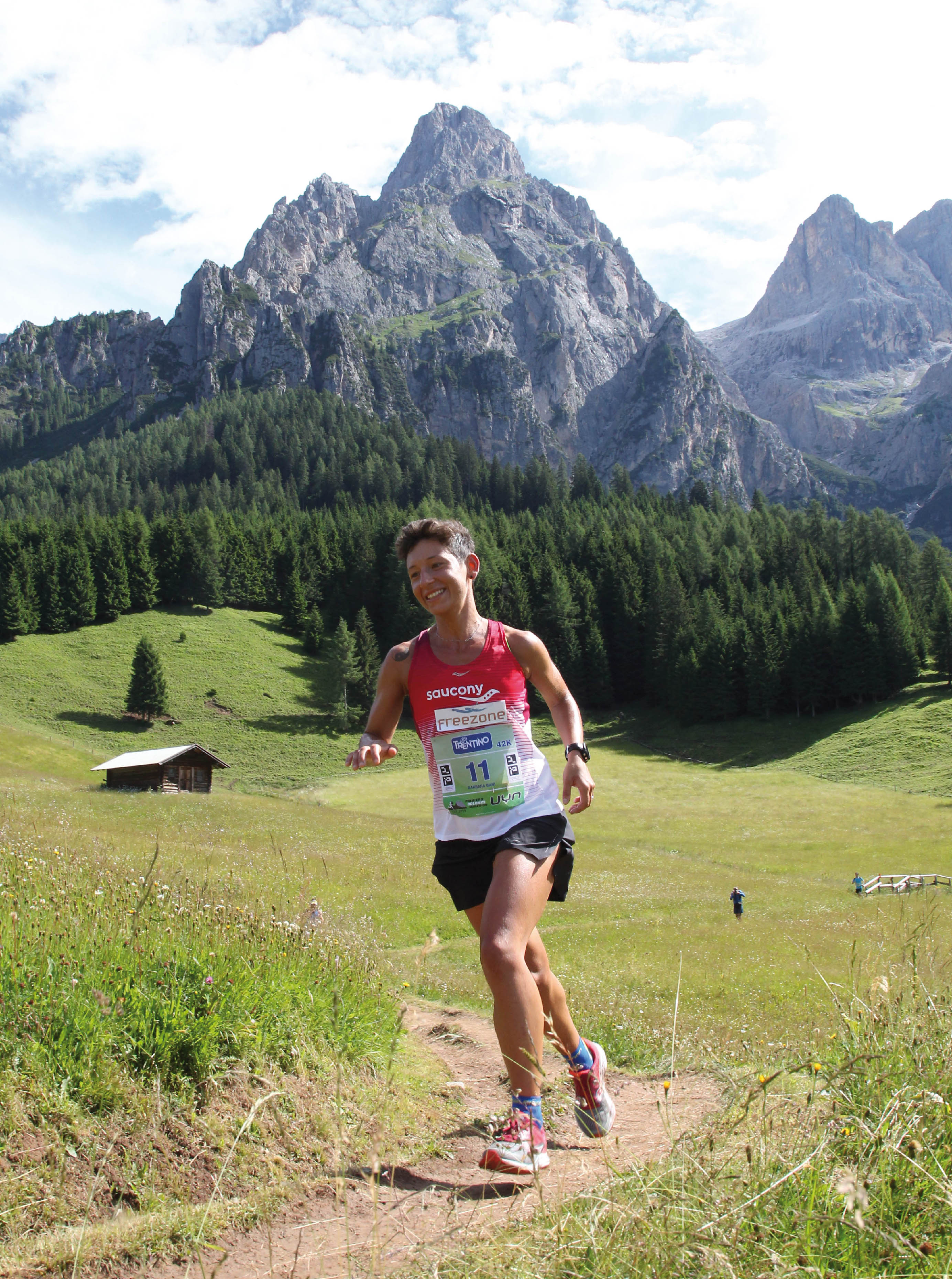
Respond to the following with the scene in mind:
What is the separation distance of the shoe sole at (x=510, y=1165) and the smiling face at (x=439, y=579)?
9.26 feet

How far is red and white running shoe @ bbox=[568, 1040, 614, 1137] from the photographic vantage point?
4.39 meters

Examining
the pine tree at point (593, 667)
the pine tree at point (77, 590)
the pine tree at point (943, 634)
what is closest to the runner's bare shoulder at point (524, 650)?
the pine tree at point (943, 634)

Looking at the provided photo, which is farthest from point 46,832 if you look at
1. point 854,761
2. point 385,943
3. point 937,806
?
point 854,761

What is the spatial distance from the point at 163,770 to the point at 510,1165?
156 feet

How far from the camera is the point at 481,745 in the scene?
466 cm

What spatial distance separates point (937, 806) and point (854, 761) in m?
15.6

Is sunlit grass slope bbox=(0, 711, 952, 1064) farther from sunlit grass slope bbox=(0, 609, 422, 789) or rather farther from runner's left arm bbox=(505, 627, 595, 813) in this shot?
sunlit grass slope bbox=(0, 609, 422, 789)

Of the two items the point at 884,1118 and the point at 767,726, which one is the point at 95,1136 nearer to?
the point at 884,1118

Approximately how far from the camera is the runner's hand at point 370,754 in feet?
15.3

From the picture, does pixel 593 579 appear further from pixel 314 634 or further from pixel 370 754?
pixel 370 754

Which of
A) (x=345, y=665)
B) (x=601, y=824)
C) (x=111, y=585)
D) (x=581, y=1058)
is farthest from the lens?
(x=111, y=585)

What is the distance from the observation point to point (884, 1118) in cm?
259

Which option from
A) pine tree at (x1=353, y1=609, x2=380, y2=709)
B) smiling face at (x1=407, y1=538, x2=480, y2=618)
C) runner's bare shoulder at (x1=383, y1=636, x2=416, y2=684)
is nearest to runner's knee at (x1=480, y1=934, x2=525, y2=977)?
runner's bare shoulder at (x1=383, y1=636, x2=416, y2=684)

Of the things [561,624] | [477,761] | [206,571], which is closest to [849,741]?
[561,624]
